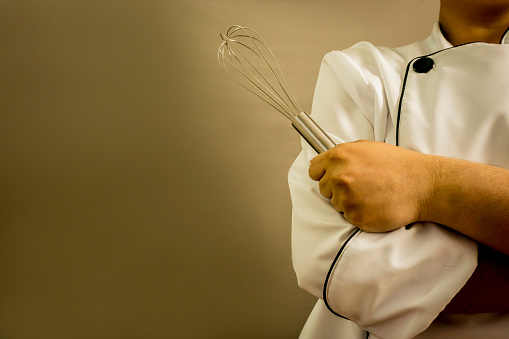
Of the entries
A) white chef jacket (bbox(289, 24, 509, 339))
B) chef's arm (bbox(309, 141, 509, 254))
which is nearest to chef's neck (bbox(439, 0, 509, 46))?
white chef jacket (bbox(289, 24, 509, 339))

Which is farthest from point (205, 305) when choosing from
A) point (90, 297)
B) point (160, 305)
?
point (90, 297)

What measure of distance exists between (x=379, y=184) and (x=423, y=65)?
0.22 meters

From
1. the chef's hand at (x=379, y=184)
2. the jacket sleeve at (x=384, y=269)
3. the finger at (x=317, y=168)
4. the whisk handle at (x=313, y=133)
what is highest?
the whisk handle at (x=313, y=133)

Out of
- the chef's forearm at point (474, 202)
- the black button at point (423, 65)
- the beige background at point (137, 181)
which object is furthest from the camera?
the beige background at point (137, 181)

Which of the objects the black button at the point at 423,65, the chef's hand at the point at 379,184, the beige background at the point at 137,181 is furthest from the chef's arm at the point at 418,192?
the beige background at the point at 137,181

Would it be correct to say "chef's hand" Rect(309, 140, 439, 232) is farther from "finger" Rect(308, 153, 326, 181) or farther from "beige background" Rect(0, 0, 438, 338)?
"beige background" Rect(0, 0, 438, 338)

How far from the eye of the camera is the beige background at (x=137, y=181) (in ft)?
2.41

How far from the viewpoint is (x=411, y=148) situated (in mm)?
476

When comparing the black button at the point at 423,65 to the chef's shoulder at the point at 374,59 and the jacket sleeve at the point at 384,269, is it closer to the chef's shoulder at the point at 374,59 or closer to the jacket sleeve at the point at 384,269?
the chef's shoulder at the point at 374,59

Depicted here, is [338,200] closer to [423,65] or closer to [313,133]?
[313,133]

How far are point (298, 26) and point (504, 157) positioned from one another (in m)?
0.62

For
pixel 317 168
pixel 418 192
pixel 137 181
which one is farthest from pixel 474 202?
pixel 137 181

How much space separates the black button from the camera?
53 centimetres

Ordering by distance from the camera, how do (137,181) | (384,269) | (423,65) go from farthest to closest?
(137,181)
(423,65)
(384,269)
